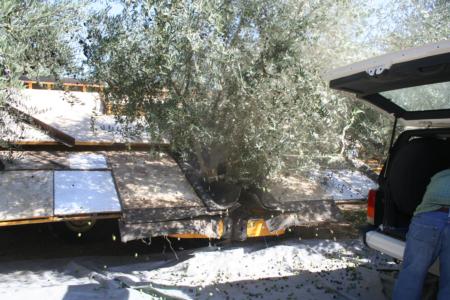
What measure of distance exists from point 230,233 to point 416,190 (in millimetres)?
2936

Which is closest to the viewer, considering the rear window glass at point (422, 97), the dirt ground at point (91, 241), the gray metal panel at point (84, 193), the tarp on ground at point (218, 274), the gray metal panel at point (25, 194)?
the rear window glass at point (422, 97)

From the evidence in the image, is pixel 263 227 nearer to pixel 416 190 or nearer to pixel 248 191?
pixel 248 191

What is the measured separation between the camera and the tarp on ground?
463 centimetres

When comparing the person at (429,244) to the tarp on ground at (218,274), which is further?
the tarp on ground at (218,274)

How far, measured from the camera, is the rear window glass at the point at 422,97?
3.81m

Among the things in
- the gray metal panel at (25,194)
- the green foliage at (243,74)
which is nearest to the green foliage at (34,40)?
the green foliage at (243,74)

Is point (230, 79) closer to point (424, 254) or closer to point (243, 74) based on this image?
point (243, 74)

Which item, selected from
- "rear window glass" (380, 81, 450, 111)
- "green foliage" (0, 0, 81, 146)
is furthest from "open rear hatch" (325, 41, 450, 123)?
"green foliage" (0, 0, 81, 146)

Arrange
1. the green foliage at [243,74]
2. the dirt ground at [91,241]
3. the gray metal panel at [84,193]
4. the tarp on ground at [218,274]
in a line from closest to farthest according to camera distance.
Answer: the tarp on ground at [218,274]
the green foliage at [243,74]
the gray metal panel at [84,193]
the dirt ground at [91,241]

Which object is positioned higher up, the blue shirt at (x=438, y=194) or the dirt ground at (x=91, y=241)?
the blue shirt at (x=438, y=194)

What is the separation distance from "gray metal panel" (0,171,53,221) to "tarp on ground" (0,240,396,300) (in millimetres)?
802

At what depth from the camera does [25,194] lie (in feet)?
18.6

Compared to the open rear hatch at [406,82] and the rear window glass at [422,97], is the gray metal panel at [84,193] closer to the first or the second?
the open rear hatch at [406,82]

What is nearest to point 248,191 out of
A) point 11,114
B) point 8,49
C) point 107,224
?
point 107,224
